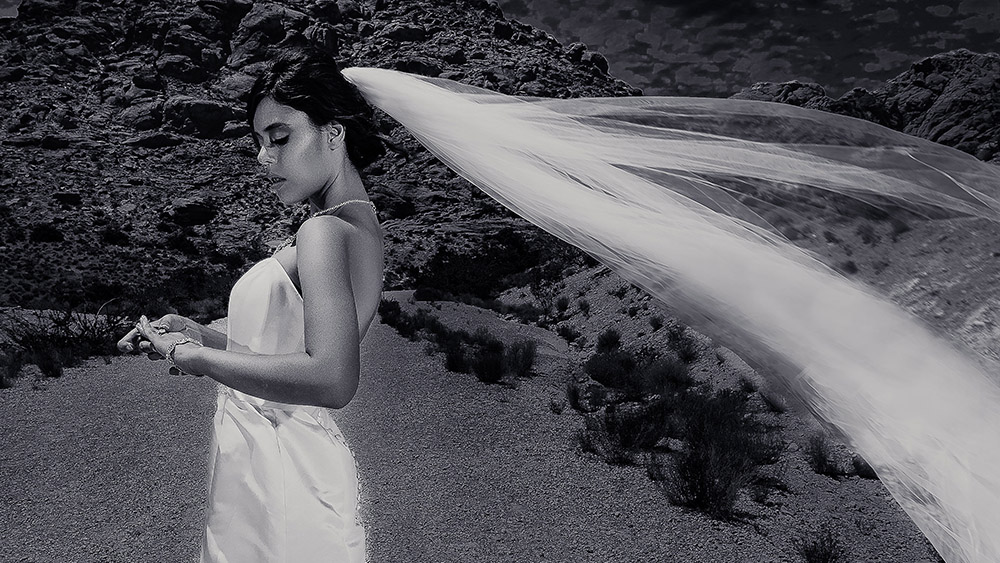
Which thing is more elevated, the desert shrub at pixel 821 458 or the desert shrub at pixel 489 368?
the desert shrub at pixel 821 458

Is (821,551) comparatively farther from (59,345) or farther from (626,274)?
(59,345)

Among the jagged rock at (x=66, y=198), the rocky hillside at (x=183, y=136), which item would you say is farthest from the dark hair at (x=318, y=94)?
the jagged rock at (x=66, y=198)

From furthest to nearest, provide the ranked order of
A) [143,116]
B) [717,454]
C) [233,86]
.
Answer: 1. [233,86]
2. [143,116]
3. [717,454]

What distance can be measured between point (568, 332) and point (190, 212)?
35270 mm

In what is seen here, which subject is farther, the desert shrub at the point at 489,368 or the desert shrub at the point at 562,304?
the desert shrub at the point at 562,304

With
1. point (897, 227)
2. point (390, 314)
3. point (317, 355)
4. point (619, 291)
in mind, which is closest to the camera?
point (317, 355)

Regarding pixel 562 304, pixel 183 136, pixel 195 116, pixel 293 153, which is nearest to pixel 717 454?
pixel 293 153

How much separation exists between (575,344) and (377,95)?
2074 cm

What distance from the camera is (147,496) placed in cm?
705

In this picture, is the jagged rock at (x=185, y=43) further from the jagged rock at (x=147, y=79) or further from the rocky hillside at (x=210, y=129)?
the jagged rock at (x=147, y=79)

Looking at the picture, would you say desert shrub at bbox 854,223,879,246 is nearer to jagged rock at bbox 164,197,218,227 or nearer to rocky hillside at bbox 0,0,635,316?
rocky hillside at bbox 0,0,635,316

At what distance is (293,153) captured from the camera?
57.2 inches

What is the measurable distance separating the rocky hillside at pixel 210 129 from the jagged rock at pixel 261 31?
23cm

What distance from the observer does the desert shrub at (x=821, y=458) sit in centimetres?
877
